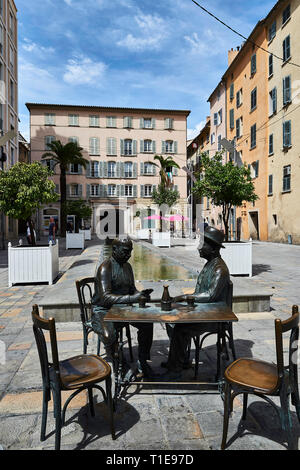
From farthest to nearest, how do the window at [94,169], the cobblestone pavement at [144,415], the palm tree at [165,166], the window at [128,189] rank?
the window at [128,189] → the window at [94,169] → the palm tree at [165,166] → the cobblestone pavement at [144,415]

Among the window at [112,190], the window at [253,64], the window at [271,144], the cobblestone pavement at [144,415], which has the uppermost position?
the window at [253,64]

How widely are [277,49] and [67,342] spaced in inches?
915

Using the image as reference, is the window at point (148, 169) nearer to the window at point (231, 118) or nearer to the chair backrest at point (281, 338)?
the window at point (231, 118)

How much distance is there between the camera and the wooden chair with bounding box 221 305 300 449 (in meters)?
2.14

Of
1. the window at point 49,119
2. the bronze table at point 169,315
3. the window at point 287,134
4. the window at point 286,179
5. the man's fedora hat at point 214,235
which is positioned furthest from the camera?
the window at point 49,119

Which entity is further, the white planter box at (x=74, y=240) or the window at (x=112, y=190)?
the window at (x=112, y=190)

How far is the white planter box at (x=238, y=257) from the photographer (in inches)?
358

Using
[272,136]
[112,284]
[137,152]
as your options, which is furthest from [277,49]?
[112,284]

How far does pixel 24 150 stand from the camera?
4188 cm

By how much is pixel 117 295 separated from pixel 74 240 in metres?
16.1

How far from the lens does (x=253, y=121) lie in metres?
25.0

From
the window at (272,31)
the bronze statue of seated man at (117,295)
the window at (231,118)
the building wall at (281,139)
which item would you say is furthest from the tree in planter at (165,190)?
the bronze statue of seated man at (117,295)

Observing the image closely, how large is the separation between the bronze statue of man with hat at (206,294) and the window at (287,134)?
19.0m
